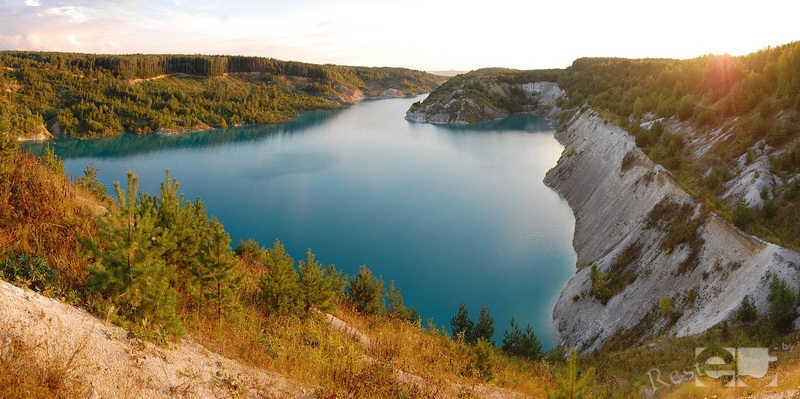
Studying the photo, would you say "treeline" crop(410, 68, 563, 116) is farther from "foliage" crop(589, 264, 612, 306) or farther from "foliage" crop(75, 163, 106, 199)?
"foliage" crop(75, 163, 106, 199)

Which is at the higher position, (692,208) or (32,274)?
(32,274)

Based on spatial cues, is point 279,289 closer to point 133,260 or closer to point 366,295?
point 133,260

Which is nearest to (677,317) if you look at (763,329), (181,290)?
(763,329)

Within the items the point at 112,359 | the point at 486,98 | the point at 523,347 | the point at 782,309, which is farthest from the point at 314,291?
the point at 486,98

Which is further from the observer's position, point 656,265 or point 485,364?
point 656,265

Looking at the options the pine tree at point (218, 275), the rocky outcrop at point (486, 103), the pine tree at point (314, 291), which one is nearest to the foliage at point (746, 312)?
the pine tree at point (314, 291)

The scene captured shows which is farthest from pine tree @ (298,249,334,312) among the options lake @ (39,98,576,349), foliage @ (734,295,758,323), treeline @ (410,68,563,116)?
treeline @ (410,68,563,116)
